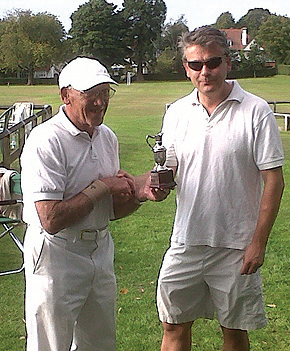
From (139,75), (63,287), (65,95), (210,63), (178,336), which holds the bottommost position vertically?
(178,336)

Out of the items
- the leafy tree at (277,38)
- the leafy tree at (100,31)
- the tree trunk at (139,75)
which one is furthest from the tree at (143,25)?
the leafy tree at (277,38)

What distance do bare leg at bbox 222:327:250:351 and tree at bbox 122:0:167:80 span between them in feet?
217

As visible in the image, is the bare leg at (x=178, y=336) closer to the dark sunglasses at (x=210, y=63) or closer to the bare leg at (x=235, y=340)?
the bare leg at (x=235, y=340)

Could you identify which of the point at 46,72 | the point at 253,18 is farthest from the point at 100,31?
the point at 253,18

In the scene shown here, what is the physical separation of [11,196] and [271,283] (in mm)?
2387

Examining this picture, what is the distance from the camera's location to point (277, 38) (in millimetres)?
65125

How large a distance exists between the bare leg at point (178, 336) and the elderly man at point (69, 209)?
55 centimetres

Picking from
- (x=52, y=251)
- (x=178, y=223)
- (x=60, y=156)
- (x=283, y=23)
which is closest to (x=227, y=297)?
(x=178, y=223)

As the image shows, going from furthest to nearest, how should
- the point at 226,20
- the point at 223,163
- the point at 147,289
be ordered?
the point at 226,20 < the point at 147,289 < the point at 223,163

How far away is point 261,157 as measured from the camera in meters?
2.84

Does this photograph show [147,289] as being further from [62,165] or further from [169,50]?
[169,50]

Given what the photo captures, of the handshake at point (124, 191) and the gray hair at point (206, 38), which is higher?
the gray hair at point (206, 38)

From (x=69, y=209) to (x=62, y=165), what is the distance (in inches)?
7.8

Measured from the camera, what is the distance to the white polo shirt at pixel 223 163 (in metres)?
2.85
